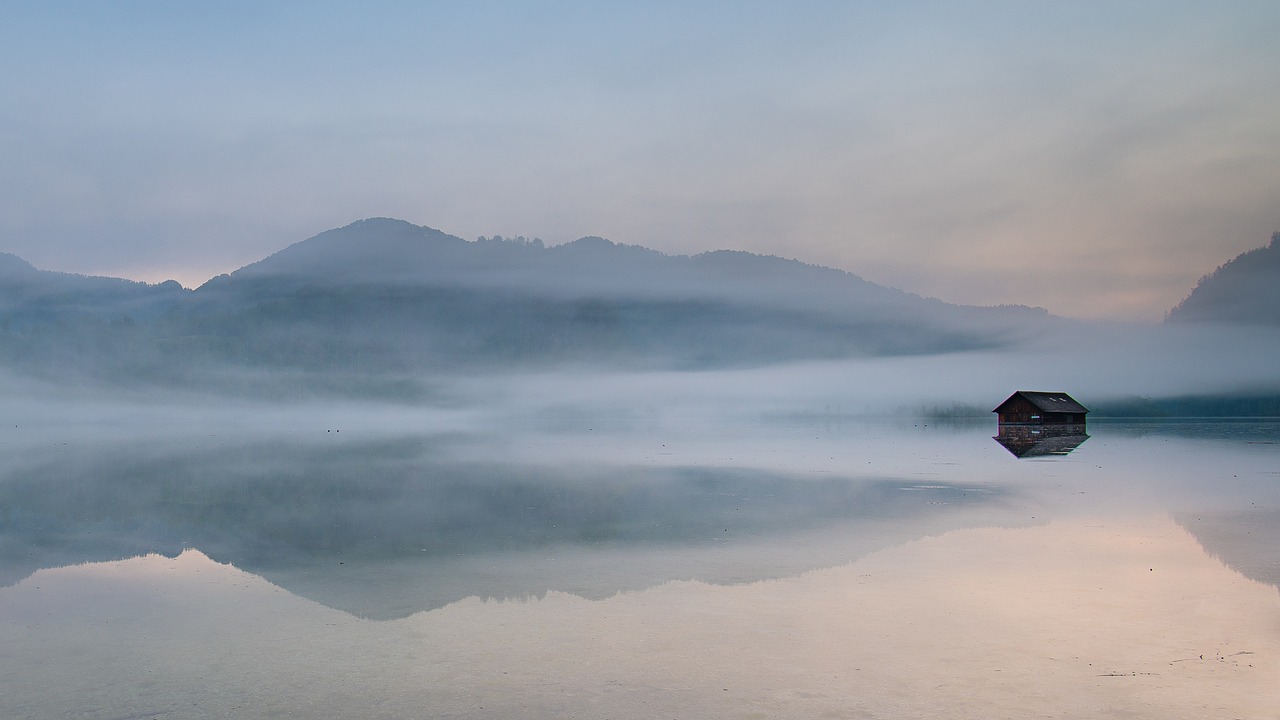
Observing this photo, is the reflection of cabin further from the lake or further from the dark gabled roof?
the lake

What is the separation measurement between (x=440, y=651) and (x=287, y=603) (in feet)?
13.1

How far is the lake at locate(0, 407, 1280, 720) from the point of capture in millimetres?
9117

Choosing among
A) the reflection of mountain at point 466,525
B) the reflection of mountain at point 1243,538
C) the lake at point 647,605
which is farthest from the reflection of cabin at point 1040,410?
the reflection of mountain at point 1243,538

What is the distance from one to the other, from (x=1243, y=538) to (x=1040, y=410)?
84.3 meters

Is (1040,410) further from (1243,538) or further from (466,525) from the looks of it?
(466,525)

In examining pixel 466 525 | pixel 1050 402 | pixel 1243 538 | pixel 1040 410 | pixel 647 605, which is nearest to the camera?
pixel 647 605

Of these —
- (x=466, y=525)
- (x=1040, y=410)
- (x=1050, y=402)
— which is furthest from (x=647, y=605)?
(x=1050, y=402)

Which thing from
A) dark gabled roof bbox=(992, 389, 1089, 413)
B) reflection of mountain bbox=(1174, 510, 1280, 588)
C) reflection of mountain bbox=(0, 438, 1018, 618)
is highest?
dark gabled roof bbox=(992, 389, 1089, 413)

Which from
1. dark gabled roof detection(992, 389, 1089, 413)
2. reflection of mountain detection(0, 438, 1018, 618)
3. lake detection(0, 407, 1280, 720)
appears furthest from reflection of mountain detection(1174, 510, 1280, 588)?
dark gabled roof detection(992, 389, 1089, 413)

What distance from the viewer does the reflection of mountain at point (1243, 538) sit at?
15.2 m

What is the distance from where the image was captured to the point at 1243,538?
1845 cm

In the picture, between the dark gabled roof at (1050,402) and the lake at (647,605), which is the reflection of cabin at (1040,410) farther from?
the lake at (647,605)

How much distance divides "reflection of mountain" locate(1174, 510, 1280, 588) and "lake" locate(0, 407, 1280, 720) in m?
0.12

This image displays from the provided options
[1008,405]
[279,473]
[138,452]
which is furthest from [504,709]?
[1008,405]
